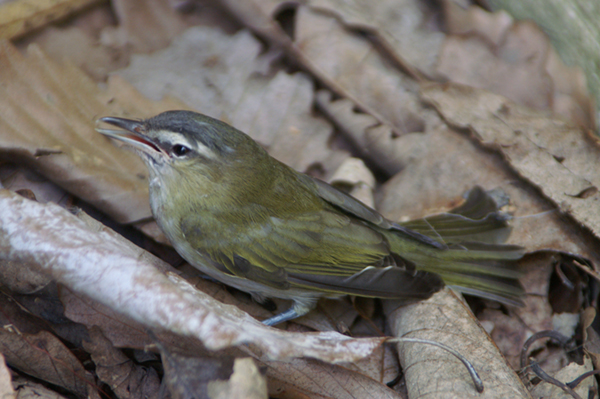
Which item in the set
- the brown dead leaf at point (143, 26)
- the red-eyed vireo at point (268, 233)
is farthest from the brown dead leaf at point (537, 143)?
the brown dead leaf at point (143, 26)

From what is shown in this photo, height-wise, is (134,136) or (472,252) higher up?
(134,136)

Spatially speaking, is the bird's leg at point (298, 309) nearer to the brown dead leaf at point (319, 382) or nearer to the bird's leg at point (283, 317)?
the bird's leg at point (283, 317)

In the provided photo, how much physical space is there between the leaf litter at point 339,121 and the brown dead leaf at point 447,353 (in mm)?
20

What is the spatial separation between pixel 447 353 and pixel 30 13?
432cm

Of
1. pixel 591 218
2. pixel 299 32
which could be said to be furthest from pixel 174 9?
pixel 591 218

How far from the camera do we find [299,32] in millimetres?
4879

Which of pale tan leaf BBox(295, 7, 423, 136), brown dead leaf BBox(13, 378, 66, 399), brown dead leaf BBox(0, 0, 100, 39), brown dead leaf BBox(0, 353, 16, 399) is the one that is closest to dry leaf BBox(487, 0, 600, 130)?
pale tan leaf BBox(295, 7, 423, 136)

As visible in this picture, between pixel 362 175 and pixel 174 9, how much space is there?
2.68 m

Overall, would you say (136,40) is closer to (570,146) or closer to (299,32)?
(299,32)

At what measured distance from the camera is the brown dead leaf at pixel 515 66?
4.62m

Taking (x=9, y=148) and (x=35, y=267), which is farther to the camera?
(x=9, y=148)

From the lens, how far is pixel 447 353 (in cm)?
304

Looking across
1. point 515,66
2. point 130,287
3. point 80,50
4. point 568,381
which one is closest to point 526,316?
point 568,381

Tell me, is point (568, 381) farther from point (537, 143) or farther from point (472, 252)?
point (537, 143)
